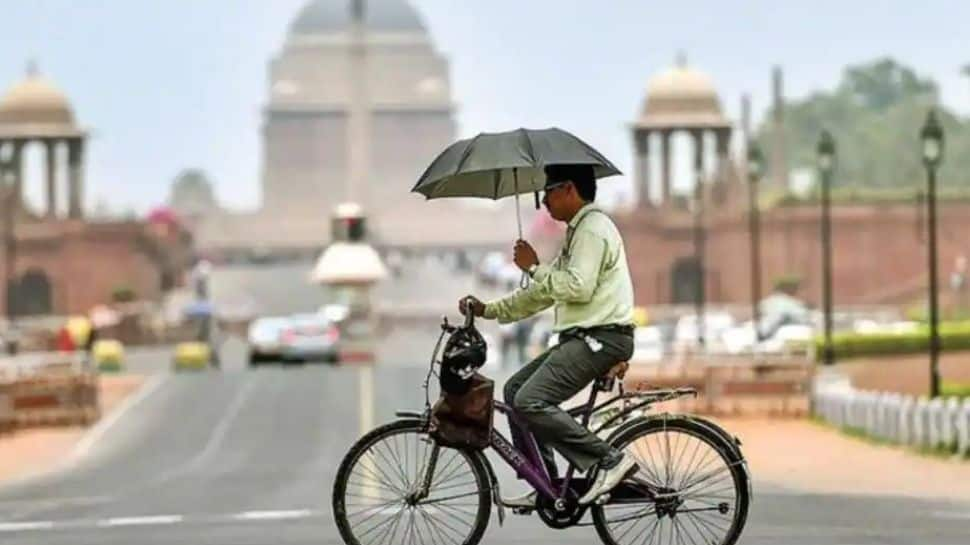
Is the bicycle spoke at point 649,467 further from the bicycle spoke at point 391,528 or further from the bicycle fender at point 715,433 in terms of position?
the bicycle spoke at point 391,528

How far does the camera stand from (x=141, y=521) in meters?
16.7

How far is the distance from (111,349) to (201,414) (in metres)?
23.9

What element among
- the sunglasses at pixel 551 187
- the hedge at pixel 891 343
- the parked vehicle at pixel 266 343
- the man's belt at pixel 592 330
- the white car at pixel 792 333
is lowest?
the parked vehicle at pixel 266 343

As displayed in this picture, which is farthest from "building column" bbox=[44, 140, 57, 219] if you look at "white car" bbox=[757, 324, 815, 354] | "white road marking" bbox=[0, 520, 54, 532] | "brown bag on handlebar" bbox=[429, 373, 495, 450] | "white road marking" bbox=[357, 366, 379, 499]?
"brown bag on handlebar" bbox=[429, 373, 495, 450]

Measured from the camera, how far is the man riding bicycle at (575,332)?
456 inches

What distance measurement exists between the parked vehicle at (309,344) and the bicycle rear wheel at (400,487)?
44900mm

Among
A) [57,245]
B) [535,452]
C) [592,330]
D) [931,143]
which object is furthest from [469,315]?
[57,245]

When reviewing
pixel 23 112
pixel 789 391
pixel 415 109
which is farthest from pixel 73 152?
pixel 789 391

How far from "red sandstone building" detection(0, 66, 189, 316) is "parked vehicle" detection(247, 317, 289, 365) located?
79.8 ft

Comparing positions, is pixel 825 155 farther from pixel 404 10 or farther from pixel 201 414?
pixel 404 10

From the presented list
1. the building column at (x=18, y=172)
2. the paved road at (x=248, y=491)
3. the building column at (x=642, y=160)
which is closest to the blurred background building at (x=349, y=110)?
the building column at (x=18, y=172)

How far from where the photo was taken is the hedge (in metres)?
46.8

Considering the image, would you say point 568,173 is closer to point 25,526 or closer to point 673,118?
point 25,526

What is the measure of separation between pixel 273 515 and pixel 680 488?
18.2ft
